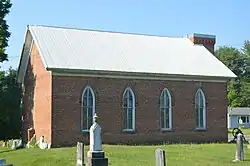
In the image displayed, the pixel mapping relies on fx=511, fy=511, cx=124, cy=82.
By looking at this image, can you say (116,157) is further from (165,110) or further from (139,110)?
(165,110)

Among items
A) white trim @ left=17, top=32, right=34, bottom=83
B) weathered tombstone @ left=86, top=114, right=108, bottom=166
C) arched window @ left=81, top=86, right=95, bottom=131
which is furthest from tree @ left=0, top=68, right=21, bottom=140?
weathered tombstone @ left=86, top=114, right=108, bottom=166

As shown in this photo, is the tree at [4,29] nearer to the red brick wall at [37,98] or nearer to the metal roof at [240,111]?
the red brick wall at [37,98]

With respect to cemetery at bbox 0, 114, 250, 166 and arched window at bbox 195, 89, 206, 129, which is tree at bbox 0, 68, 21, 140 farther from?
arched window at bbox 195, 89, 206, 129

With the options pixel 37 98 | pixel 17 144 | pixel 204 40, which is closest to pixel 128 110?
pixel 37 98

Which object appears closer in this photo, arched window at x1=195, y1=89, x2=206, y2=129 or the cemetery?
the cemetery

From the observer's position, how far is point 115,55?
1528 inches

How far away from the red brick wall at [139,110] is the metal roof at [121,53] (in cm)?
102

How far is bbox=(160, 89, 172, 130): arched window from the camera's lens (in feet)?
126

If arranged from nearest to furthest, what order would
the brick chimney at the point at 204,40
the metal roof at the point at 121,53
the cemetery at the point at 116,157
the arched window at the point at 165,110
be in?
1. the cemetery at the point at 116,157
2. the metal roof at the point at 121,53
3. the arched window at the point at 165,110
4. the brick chimney at the point at 204,40

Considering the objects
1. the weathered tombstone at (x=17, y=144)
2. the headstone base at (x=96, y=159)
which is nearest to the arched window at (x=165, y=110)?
the weathered tombstone at (x=17, y=144)

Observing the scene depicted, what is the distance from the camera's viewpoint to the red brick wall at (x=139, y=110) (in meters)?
33.9

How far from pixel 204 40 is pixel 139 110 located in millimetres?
12721

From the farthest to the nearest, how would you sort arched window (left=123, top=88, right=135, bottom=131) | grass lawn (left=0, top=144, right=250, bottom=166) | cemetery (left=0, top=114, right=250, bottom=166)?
arched window (left=123, top=88, right=135, bottom=131), grass lawn (left=0, top=144, right=250, bottom=166), cemetery (left=0, top=114, right=250, bottom=166)

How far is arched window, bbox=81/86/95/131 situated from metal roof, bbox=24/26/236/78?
170 centimetres
